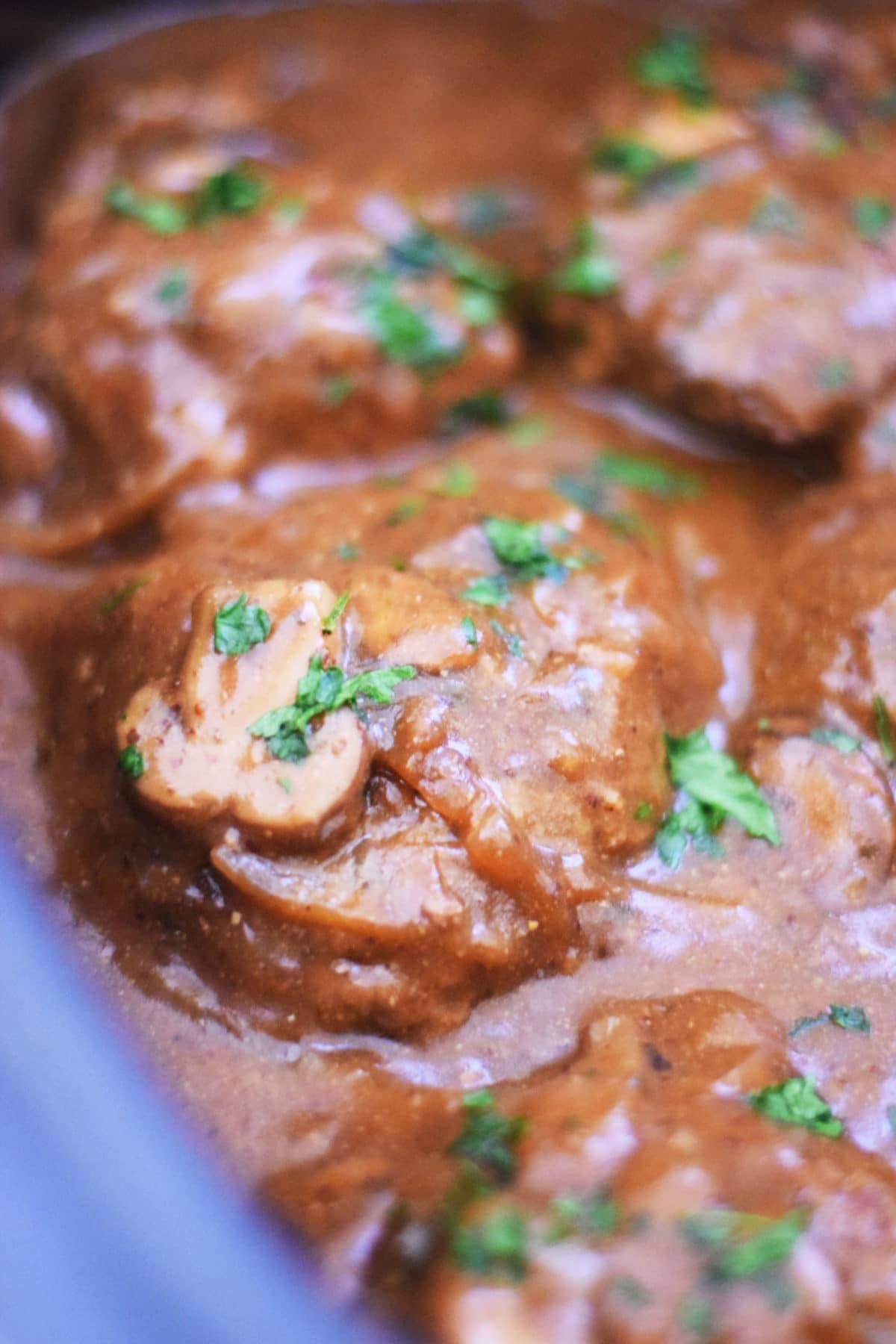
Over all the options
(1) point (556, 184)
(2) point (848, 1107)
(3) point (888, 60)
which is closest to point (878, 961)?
(2) point (848, 1107)

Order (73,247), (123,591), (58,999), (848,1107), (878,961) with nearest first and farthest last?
(58,999), (848,1107), (878,961), (123,591), (73,247)

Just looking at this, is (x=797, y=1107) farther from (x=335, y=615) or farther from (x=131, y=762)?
(x=131, y=762)

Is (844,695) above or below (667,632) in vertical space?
below

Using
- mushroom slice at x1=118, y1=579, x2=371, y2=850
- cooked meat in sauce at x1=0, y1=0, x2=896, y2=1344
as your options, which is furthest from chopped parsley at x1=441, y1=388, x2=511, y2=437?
mushroom slice at x1=118, y1=579, x2=371, y2=850

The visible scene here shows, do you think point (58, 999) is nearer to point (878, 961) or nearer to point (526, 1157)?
point (526, 1157)

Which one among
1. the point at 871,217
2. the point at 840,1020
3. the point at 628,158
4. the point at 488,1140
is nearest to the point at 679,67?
the point at 628,158

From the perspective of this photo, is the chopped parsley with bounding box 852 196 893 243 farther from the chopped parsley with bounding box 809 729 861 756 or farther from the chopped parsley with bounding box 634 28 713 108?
the chopped parsley with bounding box 809 729 861 756
